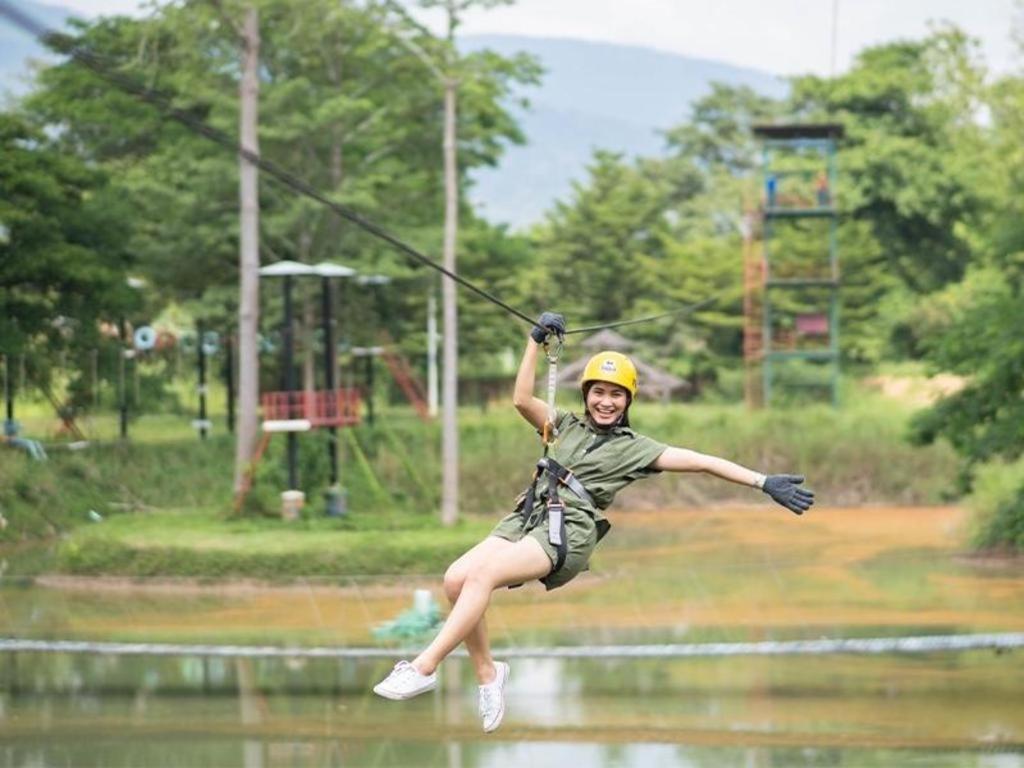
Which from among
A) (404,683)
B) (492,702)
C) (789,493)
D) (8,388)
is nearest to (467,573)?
(404,683)

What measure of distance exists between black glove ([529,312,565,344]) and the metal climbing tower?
3403 cm

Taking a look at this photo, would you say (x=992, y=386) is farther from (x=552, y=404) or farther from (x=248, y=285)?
(x=552, y=404)

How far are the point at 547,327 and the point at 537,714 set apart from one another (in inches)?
400

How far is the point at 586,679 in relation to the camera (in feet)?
62.9

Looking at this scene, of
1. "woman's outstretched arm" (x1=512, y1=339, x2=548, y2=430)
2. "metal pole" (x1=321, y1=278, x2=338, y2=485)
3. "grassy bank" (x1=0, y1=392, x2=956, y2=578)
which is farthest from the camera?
"metal pole" (x1=321, y1=278, x2=338, y2=485)

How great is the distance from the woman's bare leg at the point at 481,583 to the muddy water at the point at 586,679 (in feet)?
25.7

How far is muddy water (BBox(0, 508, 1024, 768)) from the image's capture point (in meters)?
15.2

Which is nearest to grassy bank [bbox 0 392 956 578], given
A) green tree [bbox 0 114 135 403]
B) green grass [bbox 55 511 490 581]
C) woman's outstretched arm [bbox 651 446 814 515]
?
green grass [bbox 55 511 490 581]

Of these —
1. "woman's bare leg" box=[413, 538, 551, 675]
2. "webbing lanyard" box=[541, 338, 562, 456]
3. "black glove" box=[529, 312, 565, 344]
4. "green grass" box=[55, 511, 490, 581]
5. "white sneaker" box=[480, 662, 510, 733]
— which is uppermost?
"black glove" box=[529, 312, 565, 344]

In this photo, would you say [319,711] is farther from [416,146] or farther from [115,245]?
[416,146]

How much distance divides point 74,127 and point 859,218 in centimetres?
2013

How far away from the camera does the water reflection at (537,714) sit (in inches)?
588

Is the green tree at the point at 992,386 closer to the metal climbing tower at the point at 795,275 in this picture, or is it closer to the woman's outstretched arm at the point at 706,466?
the metal climbing tower at the point at 795,275

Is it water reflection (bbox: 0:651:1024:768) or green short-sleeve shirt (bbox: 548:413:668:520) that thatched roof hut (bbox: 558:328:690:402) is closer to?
water reflection (bbox: 0:651:1024:768)
